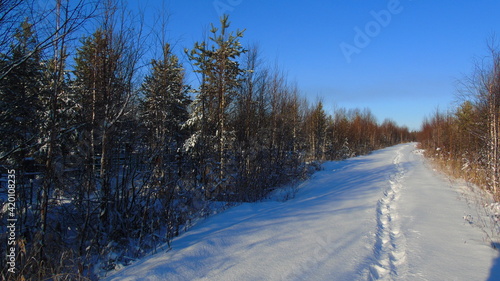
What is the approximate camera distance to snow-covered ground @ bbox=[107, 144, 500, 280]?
127 inches

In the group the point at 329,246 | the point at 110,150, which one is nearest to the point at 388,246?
the point at 329,246

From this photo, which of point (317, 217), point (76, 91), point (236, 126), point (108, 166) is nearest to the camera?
point (76, 91)

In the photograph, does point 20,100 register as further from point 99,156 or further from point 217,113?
point 217,113

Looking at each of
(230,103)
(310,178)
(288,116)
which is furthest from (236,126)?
(310,178)

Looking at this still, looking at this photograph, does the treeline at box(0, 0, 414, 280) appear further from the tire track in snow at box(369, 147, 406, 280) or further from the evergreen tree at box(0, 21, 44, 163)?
the tire track in snow at box(369, 147, 406, 280)

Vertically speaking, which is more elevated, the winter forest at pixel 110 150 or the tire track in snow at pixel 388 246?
the winter forest at pixel 110 150

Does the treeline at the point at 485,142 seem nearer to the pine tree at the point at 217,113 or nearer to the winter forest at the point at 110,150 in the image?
the winter forest at the point at 110,150

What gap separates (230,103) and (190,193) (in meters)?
4.37

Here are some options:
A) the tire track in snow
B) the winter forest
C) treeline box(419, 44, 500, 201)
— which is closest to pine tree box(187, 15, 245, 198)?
the winter forest

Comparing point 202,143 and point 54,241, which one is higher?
point 202,143

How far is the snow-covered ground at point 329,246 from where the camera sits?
3.23 metres

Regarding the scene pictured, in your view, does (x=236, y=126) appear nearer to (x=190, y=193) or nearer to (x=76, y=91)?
(x=190, y=193)

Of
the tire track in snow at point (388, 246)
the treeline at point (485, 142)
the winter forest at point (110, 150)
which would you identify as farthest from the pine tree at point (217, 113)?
the treeline at point (485, 142)

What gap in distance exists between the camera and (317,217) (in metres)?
5.64
